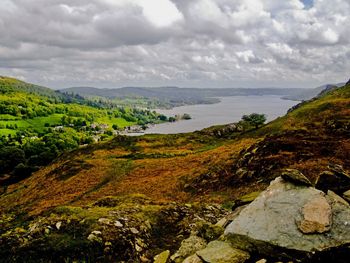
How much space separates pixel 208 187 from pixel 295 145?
11.5m

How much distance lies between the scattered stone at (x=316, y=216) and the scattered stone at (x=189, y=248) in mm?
4682

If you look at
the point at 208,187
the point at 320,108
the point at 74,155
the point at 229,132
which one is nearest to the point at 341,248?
the point at 208,187

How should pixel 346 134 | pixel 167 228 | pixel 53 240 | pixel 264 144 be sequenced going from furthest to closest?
pixel 346 134 → pixel 264 144 → pixel 167 228 → pixel 53 240

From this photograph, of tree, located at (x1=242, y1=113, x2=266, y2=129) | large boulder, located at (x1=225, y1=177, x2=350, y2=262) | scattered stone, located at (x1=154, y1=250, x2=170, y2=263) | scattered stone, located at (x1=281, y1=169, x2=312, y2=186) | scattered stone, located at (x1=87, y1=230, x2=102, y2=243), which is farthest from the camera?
tree, located at (x1=242, y1=113, x2=266, y2=129)

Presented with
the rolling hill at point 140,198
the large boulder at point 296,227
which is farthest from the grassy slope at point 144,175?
the large boulder at point 296,227

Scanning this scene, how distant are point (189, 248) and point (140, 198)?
14437 millimetres

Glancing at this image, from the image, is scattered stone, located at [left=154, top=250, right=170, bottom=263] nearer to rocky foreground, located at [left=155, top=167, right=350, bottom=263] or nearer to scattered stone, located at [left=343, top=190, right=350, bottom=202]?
rocky foreground, located at [left=155, top=167, right=350, bottom=263]

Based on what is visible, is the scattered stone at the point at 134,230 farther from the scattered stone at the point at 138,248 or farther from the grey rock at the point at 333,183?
the grey rock at the point at 333,183

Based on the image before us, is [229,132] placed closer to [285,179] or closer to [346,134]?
[346,134]

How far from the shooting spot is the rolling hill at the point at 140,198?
60.4ft

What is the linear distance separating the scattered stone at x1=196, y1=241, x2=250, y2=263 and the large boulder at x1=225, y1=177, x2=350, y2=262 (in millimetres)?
420

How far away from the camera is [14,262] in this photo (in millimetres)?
17719

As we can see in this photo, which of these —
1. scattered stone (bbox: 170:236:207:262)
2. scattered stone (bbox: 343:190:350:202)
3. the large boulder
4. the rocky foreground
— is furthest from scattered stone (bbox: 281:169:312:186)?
scattered stone (bbox: 170:236:207:262)

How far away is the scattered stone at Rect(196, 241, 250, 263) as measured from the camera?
511 inches
